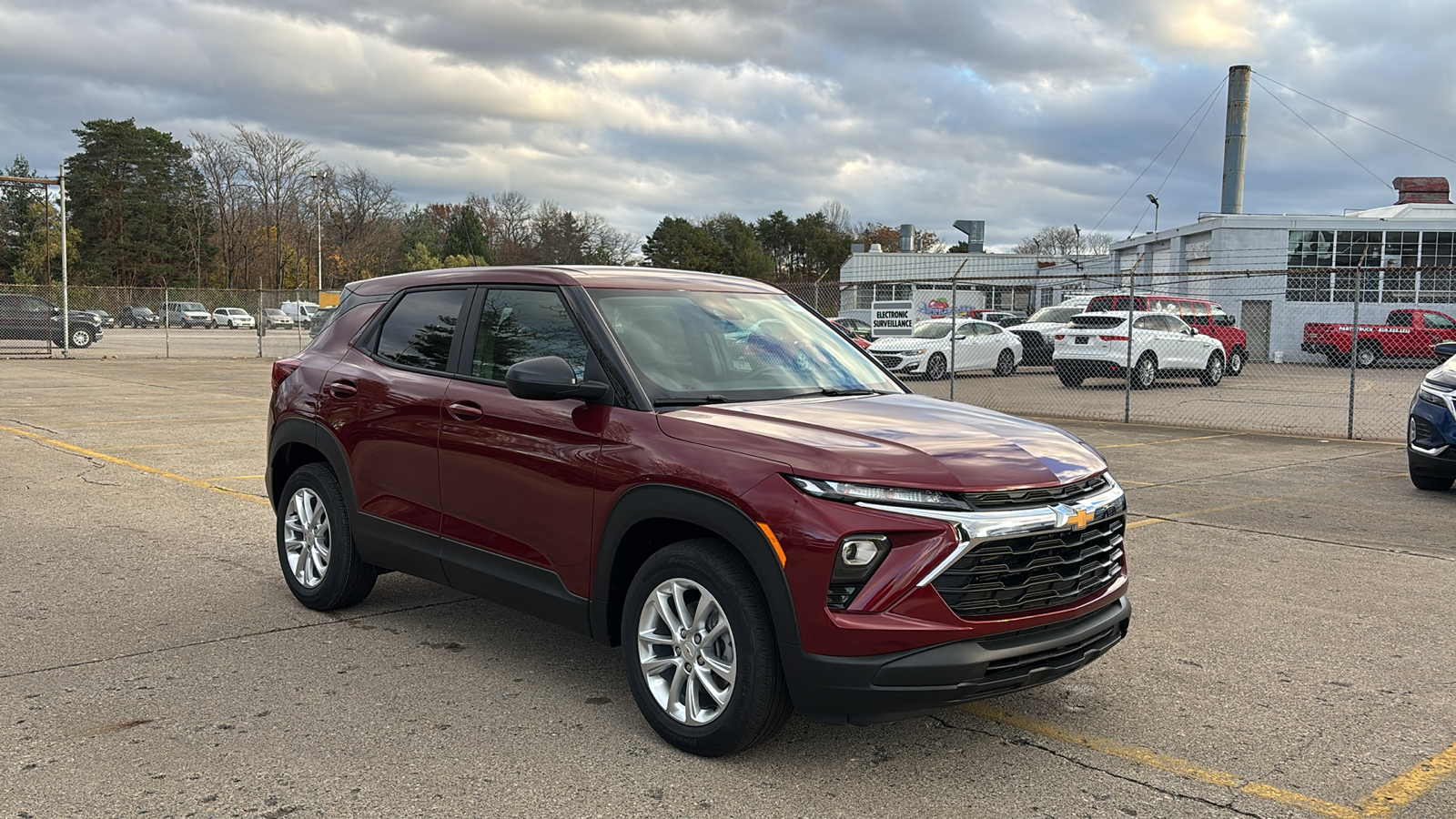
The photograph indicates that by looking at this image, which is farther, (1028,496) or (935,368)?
(935,368)

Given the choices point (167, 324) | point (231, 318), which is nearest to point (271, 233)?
point (231, 318)

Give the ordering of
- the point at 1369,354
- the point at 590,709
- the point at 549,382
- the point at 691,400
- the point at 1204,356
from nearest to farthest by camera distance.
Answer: the point at 549,382 → the point at 691,400 → the point at 590,709 → the point at 1204,356 → the point at 1369,354

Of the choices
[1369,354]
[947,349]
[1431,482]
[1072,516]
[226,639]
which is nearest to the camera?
[1072,516]

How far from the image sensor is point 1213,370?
76.2 ft

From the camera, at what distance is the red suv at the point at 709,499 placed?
11.0 ft

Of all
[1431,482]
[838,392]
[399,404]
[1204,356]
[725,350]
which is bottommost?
[1431,482]

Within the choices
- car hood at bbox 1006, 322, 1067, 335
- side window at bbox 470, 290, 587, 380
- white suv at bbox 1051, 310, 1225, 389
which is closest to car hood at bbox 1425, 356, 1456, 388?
side window at bbox 470, 290, 587, 380

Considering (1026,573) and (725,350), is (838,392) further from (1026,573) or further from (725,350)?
(1026,573)

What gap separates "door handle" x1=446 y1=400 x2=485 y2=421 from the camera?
4.55 metres

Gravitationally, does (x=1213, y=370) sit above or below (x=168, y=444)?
above

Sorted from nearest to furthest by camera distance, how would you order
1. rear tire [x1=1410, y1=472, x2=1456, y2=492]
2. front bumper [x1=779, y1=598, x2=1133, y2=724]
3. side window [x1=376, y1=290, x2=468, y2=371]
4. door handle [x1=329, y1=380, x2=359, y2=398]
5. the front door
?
1. front bumper [x1=779, y1=598, x2=1133, y2=724]
2. the front door
3. side window [x1=376, y1=290, x2=468, y2=371]
4. door handle [x1=329, y1=380, x2=359, y2=398]
5. rear tire [x1=1410, y1=472, x2=1456, y2=492]

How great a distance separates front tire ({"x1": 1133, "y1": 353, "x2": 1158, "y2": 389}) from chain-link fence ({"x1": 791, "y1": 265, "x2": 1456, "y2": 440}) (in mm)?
28

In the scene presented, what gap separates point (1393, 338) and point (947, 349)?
15085 mm

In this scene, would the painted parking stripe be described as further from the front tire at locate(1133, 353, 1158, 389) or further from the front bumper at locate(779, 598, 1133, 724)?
the front tire at locate(1133, 353, 1158, 389)
